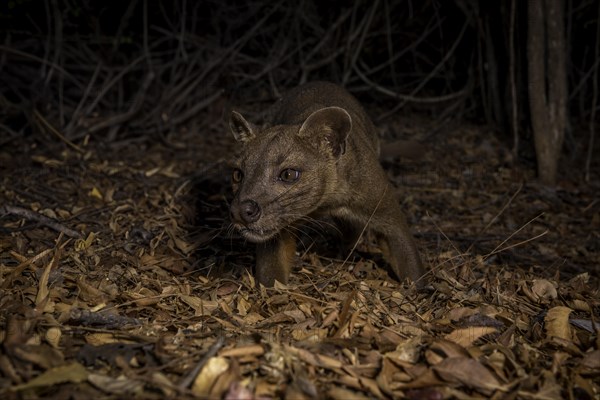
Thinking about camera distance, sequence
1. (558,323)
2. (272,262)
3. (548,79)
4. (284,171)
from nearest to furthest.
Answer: (558,323) < (284,171) < (272,262) < (548,79)

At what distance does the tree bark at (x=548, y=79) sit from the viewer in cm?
610

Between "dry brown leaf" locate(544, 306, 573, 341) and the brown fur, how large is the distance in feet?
3.44

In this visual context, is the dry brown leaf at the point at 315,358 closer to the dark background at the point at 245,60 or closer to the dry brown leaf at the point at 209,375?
the dry brown leaf at the point at 209,375

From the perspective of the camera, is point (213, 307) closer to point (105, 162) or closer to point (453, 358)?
point (453, 358)

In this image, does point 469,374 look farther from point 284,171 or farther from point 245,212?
point 284,171

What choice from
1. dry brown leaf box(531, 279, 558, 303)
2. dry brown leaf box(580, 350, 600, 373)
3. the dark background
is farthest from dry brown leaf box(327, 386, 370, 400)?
the dark background

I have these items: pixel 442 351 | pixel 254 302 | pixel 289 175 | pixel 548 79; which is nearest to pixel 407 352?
pixel 442 351

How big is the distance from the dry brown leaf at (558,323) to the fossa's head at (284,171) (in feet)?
4.96

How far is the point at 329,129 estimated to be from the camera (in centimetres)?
384

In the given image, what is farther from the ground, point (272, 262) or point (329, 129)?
point (329, 129)

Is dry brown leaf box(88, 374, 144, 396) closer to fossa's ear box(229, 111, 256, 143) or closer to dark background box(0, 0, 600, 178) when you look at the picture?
fossa's ear box(229, 111, 256, 143)

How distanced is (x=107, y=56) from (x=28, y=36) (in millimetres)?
1098

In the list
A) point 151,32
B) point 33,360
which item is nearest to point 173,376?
point 33,360

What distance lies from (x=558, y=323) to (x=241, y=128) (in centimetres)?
230
